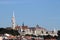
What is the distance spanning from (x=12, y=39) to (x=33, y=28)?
7555 cm

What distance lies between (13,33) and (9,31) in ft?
10.8

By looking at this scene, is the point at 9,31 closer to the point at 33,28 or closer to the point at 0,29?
the point at 0,29

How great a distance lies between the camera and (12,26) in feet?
522

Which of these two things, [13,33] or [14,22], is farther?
[14,22]

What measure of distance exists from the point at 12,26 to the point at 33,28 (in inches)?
760

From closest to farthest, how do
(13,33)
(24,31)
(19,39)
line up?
(19,39), (13,33), (24,31)

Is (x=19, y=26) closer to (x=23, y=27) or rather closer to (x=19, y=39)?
(x=23, y=27)

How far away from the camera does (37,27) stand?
17825 centimetres

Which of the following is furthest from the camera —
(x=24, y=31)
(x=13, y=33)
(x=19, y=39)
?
(x=24, y=31)

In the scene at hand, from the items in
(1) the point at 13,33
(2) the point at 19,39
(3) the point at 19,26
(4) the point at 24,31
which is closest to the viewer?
(2) the point at 19,39

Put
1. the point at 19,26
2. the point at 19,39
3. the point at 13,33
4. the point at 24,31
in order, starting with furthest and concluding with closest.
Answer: the point at 19,26 < the point at 24,31 < the point at 13,33 < the point at 19,39

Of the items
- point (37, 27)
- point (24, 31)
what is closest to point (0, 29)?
point (24, 31)

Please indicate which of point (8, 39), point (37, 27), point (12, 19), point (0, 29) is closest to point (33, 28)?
point (37, 27)

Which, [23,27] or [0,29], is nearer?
[0,29]
